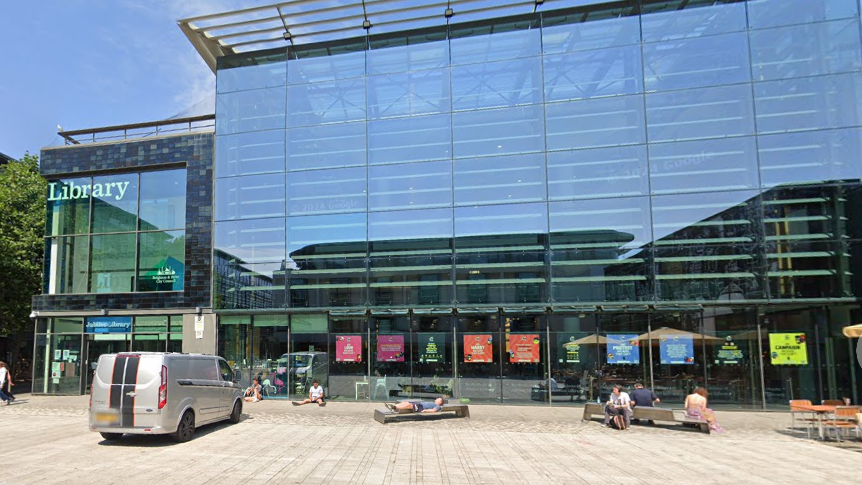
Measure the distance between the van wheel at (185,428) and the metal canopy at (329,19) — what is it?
46.5ft

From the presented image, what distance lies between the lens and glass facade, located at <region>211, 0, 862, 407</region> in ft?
54.1

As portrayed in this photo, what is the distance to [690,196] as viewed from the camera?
17281 mm

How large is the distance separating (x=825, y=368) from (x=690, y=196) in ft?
21.3

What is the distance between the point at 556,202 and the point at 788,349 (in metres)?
8.43

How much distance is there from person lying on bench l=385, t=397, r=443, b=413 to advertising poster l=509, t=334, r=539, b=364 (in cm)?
418

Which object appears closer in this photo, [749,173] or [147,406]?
[147,406]

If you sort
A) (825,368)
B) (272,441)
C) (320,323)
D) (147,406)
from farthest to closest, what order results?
(320,323)
(825,368)
(272,441)
(147,406)

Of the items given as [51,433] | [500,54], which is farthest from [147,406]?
[500,54]

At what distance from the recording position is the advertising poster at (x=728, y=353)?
1641 cm

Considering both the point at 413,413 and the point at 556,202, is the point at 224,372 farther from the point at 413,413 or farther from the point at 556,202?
the point at 556,202

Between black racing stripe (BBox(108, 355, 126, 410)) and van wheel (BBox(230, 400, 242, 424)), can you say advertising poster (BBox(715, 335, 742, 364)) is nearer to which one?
van wheel (BBox(230, 400, 242, 424))

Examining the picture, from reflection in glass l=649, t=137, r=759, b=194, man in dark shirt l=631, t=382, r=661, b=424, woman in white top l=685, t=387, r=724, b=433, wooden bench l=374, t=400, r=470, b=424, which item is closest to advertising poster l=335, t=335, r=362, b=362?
wooden bench l=374, t=400, r=470, b=424

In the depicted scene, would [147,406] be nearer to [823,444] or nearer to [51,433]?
[51,433]

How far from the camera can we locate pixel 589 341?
57.1ft
